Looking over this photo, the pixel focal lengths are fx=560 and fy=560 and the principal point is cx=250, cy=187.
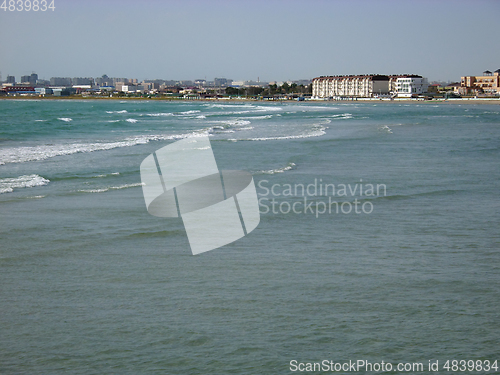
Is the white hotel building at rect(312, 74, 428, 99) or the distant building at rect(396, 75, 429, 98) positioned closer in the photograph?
the distant building at rect(396, 75, 429, 98)

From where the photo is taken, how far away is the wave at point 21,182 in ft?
41.3

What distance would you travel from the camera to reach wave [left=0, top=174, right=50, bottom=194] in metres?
12.6

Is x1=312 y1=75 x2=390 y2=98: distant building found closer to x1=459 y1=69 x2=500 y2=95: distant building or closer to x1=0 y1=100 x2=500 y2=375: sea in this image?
x1=459 y1=69 x2=500 y2=95: distant building

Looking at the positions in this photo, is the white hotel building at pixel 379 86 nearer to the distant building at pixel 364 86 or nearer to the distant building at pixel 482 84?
the distant building at pixel 364 86

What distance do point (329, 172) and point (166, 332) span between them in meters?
10.6

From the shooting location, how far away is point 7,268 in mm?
6836

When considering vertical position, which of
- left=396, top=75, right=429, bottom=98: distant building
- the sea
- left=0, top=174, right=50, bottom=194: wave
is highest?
left=396, top=75, right=429, bottom=98: distant building

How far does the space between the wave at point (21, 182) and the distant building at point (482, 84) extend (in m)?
177

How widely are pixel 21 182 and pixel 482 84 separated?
19679 cm

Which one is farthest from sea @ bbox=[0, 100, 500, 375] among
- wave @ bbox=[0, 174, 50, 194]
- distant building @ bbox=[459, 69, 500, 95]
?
distant building @ bbox=[459, 69, 500, 95]

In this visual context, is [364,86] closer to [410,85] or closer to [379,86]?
[379,86]

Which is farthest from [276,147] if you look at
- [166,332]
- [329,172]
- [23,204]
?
[166,332]

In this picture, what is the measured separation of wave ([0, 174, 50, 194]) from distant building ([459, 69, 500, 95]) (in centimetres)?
17731

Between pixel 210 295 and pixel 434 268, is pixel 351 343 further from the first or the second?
pixel 434 268
